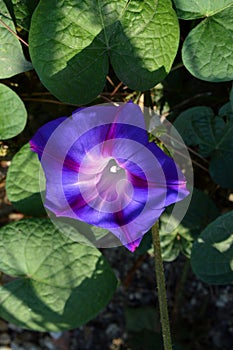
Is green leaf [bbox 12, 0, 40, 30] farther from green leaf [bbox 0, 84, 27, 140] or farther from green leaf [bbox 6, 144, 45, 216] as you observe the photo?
green leaf [bbox 6, 144, 45, 216]

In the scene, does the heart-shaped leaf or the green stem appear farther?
the heart-shaped leaf

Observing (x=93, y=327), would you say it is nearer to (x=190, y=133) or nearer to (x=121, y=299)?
(x=121, y=299)

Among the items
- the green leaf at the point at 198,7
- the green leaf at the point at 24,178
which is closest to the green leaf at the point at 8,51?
the green leaf at the point at 24,178

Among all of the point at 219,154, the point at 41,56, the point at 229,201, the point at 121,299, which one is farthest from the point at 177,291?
the point at 41,56

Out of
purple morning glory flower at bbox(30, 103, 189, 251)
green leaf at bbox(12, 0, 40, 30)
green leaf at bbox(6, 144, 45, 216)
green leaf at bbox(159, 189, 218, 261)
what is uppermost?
green leaf at bbox(12, 0, 40, 30)

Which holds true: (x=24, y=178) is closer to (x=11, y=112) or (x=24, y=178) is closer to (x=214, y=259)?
(x=11, y=112)

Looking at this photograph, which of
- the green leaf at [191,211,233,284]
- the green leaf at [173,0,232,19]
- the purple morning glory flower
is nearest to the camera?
the purple morning glory flower

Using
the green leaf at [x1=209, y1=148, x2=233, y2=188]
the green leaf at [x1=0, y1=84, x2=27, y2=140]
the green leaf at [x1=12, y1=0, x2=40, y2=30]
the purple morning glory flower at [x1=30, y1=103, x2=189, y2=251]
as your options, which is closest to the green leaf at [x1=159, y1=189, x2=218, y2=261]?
the green leaf at [x1=209, y1=148, x2=233, y2=188]
